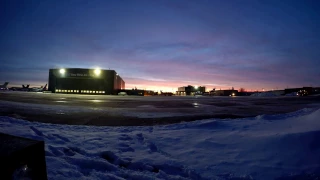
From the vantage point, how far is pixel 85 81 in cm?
7275

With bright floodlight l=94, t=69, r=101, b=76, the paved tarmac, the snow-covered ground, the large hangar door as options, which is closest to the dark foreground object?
the snow-covered ground

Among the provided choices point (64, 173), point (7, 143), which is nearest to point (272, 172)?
point (64, 173)

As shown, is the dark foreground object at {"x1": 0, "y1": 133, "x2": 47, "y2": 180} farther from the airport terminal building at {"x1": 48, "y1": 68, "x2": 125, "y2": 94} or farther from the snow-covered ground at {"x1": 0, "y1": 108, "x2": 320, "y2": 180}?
the airport terminal building at {"x1": 48, "y1": 68, "x2": 125, "y2": 94}

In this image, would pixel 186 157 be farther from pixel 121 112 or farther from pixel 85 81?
pixel 85 81

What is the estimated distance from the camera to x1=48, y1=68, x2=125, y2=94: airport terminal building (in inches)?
2847

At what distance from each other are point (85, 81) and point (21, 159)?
7527cm

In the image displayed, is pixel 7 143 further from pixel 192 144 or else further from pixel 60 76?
pixel 60 76

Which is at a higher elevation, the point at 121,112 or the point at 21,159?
the point at 21,159

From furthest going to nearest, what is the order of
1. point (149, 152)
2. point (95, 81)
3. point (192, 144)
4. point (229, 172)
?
point (95, 81), point (192, 144), point (149, 152), point (229, 172)

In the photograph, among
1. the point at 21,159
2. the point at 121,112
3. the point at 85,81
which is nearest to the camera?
the point at 21,159

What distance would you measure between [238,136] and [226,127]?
5.16ft

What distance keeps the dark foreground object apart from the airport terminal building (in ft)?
236

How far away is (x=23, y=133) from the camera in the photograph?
5.77 m

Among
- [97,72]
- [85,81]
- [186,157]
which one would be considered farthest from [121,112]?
[85,81]
